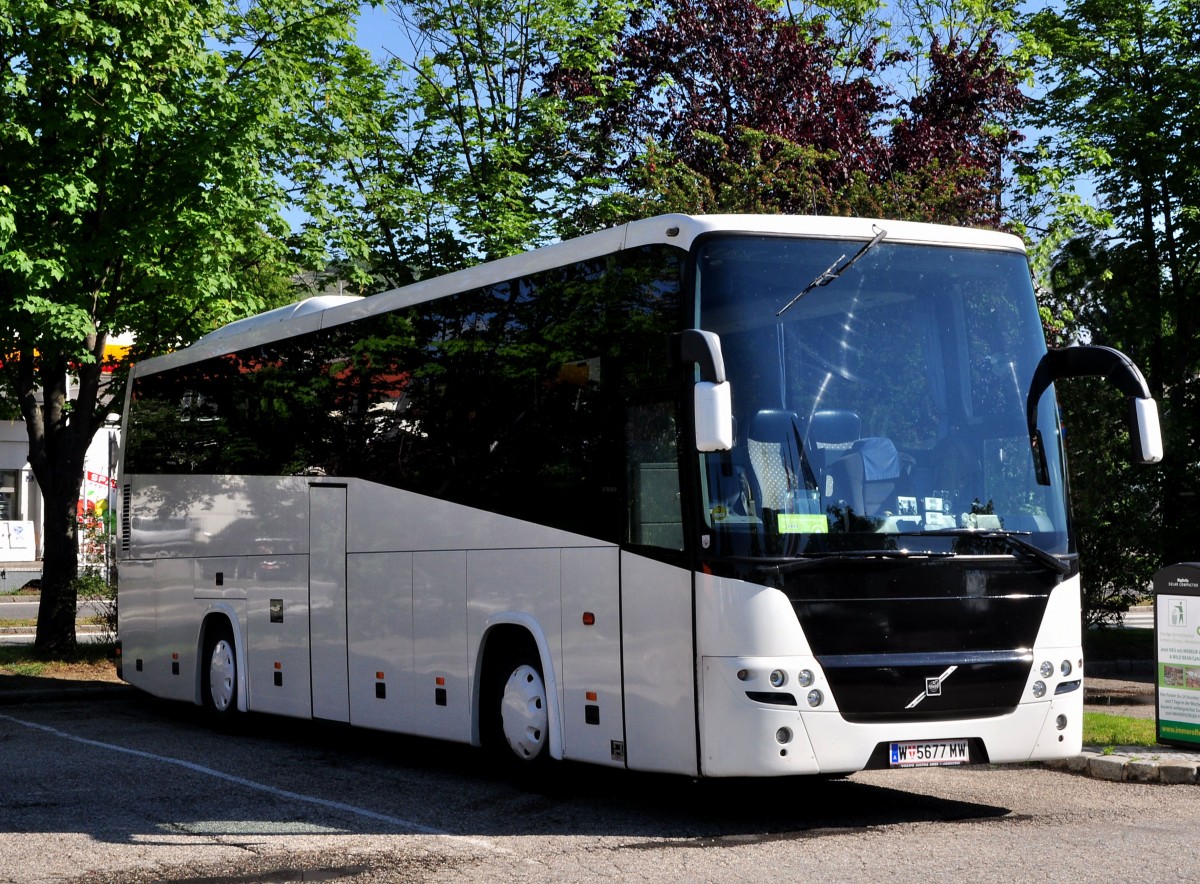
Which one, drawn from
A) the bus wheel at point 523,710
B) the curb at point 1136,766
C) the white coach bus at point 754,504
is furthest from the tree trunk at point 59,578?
the curb at point 1136,766

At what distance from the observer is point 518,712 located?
1060cm

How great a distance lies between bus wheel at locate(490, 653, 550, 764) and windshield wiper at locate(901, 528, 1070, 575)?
9.62 ft

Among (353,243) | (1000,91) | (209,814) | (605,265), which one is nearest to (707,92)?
(1000,91)

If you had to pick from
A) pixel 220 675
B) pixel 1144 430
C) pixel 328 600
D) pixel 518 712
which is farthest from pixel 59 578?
pixel 1144 430

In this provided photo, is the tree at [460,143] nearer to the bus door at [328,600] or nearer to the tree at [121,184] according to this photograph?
the tree at [121,184]

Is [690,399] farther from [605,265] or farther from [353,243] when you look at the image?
[353,243]

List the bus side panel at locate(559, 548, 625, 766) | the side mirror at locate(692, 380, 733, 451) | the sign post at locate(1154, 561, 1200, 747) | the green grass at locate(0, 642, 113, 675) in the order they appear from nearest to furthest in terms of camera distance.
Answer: the side mirror at locate(692, 380, 733, 451) < the bus side panel at locate(559, 548, 625, 766) < the sign post at locate(1154, 561, 1200, 747) < the green grass at locate(0, 642, 113, 675)

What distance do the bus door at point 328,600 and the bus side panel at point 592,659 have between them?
3624mm

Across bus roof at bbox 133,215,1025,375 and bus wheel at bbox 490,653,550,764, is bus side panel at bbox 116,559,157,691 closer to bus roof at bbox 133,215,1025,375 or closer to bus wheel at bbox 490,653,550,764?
bus roof at bbox 133,215,1025,375

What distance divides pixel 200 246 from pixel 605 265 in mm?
10225

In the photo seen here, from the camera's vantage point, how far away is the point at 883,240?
9484 millimetres

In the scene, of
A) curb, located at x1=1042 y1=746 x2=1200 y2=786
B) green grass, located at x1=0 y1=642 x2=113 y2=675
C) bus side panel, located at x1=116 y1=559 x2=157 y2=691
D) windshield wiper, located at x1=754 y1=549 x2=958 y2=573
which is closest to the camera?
windshield wiper, located at x1=754 y1=549 x2=958 y2=573

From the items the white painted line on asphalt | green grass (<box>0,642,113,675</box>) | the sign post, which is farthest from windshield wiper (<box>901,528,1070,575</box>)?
green grass (<box>0,642,113,675</box>)

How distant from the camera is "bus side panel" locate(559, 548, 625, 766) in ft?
31.2
